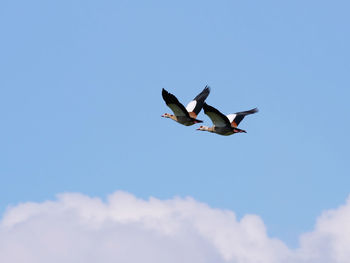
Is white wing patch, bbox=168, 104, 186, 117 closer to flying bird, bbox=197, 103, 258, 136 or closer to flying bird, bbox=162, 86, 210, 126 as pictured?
flying bird, bbox=162, 86, 210, 126

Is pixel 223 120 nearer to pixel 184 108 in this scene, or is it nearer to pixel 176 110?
pixel 184 108

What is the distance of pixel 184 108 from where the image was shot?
108 meters

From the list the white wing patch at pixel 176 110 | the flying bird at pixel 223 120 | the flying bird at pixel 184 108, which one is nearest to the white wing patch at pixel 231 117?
the flying bird at pixel 223 120

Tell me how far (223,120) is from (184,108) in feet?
18.9

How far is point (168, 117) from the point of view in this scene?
114 metres

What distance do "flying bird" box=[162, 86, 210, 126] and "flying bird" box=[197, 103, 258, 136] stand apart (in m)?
2.28

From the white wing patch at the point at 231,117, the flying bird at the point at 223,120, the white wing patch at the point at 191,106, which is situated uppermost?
the white wing patch at the point at 191,106

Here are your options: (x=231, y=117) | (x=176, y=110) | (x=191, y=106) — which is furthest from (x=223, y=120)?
(x=191, y=106)

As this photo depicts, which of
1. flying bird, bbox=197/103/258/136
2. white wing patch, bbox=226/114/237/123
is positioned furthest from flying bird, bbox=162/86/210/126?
white wing patch, bbox=226/114/237/123

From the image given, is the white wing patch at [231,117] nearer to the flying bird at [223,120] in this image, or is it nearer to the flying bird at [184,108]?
the flying bird at [223,120]

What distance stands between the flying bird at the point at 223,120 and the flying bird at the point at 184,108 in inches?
89.6

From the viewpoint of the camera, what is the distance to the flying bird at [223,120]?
337 feet

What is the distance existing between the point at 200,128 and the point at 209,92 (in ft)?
20.4

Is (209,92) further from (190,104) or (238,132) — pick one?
(238,132)
